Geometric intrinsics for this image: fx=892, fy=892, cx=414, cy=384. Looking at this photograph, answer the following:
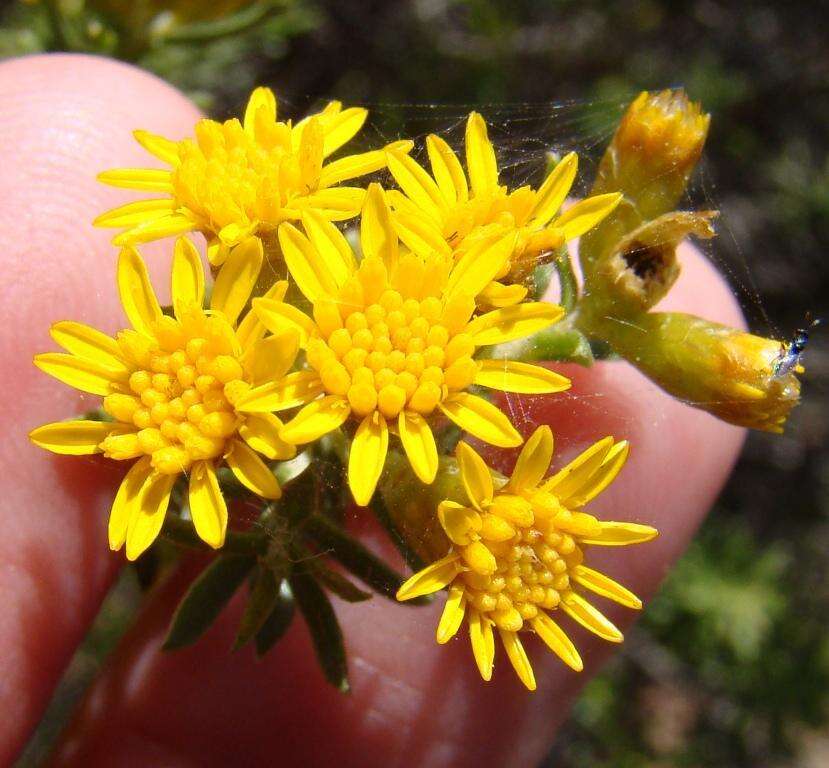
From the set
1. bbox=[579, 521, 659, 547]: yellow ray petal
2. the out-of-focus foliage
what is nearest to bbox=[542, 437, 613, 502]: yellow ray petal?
bbox=[579, 521, 659, 547]: yellow ray petal

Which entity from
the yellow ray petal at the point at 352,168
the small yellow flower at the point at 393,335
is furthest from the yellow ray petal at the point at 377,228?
the yellow ray petal at the point at 352,168

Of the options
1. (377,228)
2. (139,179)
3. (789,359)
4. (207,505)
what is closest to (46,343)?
(139,179)

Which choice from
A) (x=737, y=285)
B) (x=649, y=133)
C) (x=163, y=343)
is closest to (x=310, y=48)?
(x=737, y=285)

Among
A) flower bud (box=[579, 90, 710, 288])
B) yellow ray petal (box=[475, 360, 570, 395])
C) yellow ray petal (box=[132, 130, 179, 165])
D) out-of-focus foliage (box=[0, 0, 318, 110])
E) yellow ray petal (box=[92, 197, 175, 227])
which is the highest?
out-of-focus foliage (box=[0, 0, 318, 110])

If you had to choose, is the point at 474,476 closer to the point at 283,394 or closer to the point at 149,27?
the point at 283,394

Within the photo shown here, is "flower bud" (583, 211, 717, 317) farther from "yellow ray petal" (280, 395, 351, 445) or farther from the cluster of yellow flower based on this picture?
"yellow ray petal" (280, 395, 351, 445)

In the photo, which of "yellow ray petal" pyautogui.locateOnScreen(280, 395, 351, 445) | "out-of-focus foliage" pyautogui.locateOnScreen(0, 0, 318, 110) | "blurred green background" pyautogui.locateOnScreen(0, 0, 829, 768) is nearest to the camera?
"yellow ray petal" pyautogui.locateOnScreen(280, 395, 351, 445)

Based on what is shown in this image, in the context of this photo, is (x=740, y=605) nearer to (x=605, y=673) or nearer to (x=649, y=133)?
(x=605, y=673)

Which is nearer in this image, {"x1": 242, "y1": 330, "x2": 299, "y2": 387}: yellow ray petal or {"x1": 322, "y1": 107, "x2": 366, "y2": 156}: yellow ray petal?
{"x1": 242, "y1": 330, "x2": 299, "y2": 387}: yellow ray petal
